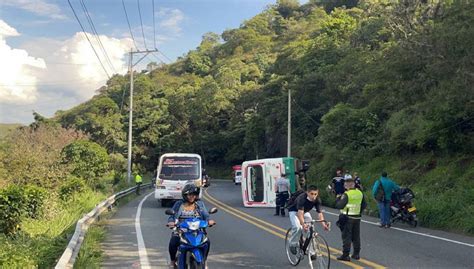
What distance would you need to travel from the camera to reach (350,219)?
30.8 ft

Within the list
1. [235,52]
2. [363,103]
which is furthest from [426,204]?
[235,52]

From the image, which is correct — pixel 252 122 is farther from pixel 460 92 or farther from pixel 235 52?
pixel 235 52

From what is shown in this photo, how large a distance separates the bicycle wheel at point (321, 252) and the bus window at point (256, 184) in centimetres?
1411

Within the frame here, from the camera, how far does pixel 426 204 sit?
15.2m

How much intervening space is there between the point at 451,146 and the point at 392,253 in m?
12.0

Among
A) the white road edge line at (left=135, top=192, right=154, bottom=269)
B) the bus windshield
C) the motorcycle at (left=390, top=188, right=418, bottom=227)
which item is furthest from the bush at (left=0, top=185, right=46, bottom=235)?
the motorcycle at (left=390, top=188, right=418, bottom=227)

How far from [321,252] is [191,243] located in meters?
2.65

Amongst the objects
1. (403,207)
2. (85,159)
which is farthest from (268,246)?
(85,159)

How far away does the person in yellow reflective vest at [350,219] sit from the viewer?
30.2 feet

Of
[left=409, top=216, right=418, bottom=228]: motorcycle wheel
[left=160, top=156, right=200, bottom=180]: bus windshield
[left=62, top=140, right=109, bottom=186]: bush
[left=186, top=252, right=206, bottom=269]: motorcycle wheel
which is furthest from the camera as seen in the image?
[left=62, top=140, right=109, bottom=186]: bush

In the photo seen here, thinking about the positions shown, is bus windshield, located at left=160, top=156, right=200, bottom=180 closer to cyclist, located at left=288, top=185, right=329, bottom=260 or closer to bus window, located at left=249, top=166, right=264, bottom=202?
bus window, located at left=249, top=166, right=264, bottom=202

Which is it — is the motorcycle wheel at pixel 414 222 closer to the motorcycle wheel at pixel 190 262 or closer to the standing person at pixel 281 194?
the standing person at pixel 281 194

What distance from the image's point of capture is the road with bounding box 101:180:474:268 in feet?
29.3

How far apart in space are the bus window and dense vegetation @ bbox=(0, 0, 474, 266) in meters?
5.37
